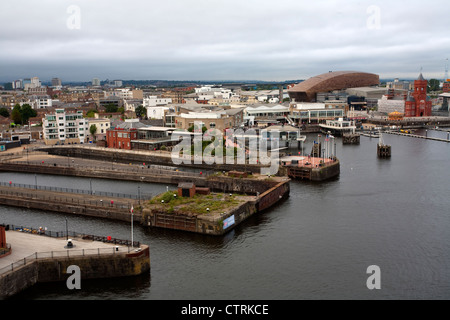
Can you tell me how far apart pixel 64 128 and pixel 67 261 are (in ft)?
138

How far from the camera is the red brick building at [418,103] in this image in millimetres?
87125

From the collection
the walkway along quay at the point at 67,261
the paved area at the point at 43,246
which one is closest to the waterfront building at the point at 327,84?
the paved area at the point at 43,246

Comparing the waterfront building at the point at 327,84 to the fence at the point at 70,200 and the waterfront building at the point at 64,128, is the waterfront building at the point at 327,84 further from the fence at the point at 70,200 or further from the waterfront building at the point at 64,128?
the fence at the point at 70,200

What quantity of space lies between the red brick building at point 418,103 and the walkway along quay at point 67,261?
80.3 metres

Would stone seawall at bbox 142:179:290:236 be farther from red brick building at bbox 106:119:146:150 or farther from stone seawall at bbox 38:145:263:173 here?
red brick building at bbox 106:119:146:150

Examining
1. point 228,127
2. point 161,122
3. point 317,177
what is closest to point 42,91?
point 161,122

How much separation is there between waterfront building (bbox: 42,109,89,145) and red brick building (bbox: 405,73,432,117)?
202ft

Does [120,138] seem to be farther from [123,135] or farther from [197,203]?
[197,203]

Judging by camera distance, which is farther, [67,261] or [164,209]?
[164,209]

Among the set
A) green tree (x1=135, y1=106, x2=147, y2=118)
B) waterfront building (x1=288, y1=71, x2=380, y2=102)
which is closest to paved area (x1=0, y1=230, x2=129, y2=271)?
green tree (x1=135, y1=106, x2=147, y2=118)

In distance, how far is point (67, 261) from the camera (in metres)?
18.0

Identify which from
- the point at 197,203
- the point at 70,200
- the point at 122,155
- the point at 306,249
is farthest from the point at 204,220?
the point at 122,155

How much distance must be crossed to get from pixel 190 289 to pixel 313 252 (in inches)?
254

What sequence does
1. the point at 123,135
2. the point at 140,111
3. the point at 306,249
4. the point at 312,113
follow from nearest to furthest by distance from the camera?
the point at 306,249, the point at 123,135, the point at 312,113, the point at 140,111
